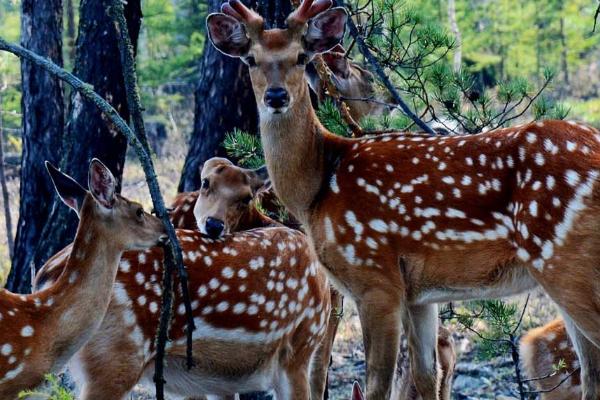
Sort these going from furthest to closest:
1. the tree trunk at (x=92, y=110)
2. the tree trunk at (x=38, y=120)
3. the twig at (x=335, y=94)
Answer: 1. the tree trunk at (x=38, y=120)
2. the tree trunk at (x=92, y=110)
3. the twig at (x=335, y=94)

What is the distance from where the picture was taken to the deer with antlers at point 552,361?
25.4 ft

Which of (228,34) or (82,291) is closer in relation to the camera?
(82,291)

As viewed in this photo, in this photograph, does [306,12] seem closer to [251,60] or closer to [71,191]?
[251,60]

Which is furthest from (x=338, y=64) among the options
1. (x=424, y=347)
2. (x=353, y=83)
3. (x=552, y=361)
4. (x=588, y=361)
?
(x=588, y=361)

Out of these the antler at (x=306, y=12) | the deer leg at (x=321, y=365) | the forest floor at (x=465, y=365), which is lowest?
the forest floor at (x=465, y=365)

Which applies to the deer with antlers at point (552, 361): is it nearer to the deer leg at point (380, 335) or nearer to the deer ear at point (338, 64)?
the deer leg at point (380, 335)

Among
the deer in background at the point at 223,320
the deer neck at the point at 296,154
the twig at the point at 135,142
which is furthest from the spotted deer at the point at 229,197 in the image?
the twig at the point at 135,142

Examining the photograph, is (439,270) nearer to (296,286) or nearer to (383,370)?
(383,370)

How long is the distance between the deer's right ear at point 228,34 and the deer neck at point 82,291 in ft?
4.47

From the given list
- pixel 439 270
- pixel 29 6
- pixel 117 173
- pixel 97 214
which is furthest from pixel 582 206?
pixel 29 6

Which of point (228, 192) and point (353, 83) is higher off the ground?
point (353, 83)

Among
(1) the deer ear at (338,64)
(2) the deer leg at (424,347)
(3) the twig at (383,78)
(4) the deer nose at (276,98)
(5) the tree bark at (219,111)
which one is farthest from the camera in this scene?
(5) the tree bark at (219,111)

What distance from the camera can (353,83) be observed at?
9.35 m

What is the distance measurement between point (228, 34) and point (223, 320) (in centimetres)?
165
